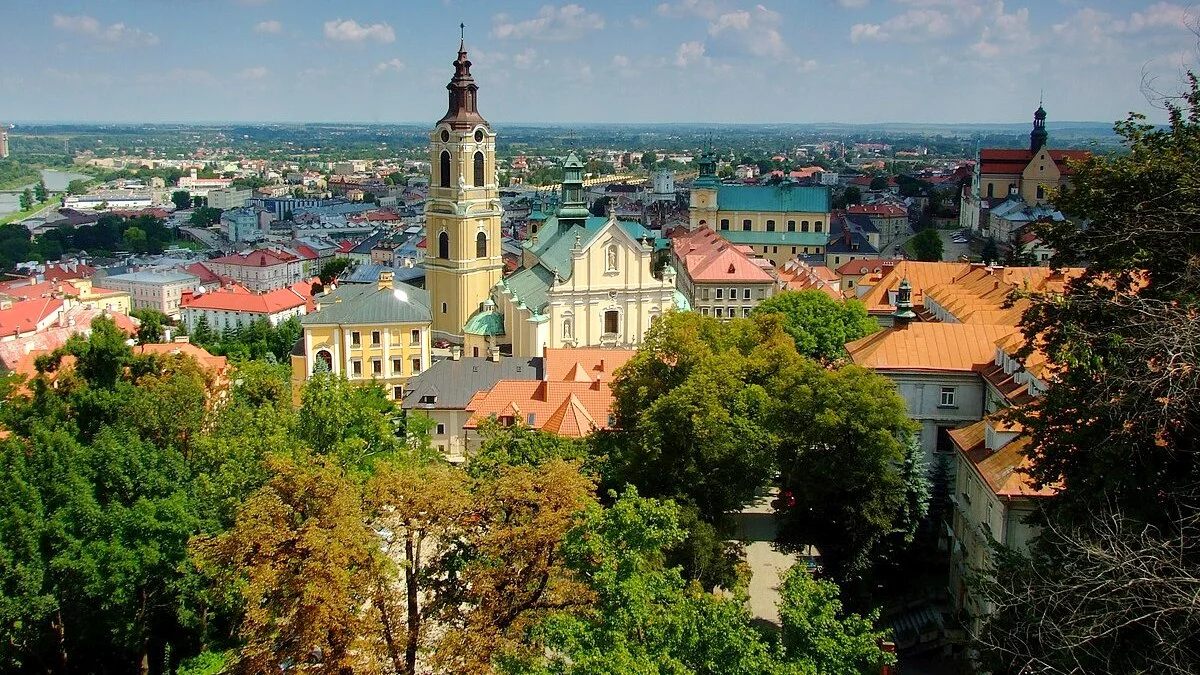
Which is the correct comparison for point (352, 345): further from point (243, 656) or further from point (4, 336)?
point (243, 656)

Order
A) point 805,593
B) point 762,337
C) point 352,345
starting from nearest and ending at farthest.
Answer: point 805,593 < point 762,337 < point 352,345

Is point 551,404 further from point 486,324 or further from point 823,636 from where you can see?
point 823,636

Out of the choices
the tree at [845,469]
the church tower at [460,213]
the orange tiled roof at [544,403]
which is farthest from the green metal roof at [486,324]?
the tree at [845,469]

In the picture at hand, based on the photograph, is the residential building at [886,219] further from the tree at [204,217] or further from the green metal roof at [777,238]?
the tree at [204,217]

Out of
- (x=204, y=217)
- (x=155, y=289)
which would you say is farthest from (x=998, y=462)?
(x=204, y=217)

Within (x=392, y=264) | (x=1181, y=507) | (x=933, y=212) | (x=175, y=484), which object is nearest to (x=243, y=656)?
(x=175, y=484)

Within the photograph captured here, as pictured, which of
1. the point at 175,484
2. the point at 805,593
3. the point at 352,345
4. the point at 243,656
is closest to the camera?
the point at 805,593
